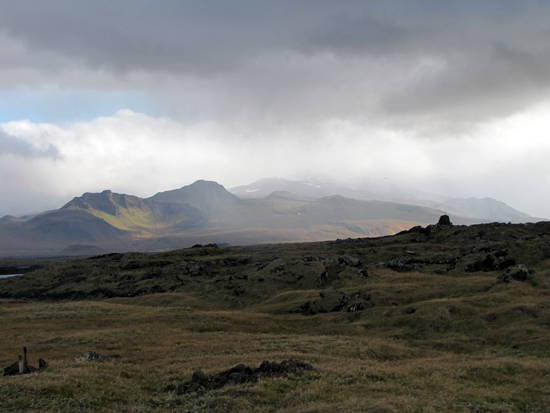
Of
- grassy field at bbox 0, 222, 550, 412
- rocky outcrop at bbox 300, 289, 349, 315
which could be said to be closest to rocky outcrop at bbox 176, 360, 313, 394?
grassy field at bbox 0, 222, 550, 412

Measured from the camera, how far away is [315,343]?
34.7 metres

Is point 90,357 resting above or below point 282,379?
below

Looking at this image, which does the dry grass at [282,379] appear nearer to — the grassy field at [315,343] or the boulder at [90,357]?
the grassy field at [315,343]

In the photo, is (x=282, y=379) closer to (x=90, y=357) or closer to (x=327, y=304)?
(x=90, y=357)

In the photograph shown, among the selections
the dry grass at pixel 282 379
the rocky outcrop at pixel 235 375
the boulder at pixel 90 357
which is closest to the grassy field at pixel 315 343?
the dry grass at pixel 282 379

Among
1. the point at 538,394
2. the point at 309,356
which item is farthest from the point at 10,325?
the point at 538,394

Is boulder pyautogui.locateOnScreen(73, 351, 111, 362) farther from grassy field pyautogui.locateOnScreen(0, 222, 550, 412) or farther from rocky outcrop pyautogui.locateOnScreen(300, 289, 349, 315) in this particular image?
rocky outcrop pyautogui.locateOnScreen(300, 289, 349, 315)

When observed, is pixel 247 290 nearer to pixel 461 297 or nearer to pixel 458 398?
pixel 461 297

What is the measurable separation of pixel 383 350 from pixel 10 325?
170ft

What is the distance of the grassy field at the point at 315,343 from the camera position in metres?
18.3

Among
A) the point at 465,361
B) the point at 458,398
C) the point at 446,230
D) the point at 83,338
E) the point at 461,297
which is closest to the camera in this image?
the point at 458,398

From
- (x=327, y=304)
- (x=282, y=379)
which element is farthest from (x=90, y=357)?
(x=327, y=304)

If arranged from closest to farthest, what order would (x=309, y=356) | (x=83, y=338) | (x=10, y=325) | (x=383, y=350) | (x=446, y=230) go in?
(x=309, y=356)
(x=383, y=350)
(x=83, y=338)
(x=10, y=325)
(x=446, y=230)

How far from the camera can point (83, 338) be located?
1527 inches
